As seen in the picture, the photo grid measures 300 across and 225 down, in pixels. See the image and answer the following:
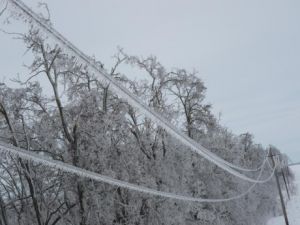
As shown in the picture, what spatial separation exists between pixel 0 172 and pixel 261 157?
5194 centimetres

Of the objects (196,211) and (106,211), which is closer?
(106,211)

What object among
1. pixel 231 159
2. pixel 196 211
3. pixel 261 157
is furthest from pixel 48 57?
pixel 261 157

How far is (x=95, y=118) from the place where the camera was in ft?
53.0

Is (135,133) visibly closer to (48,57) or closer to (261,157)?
(48,57)

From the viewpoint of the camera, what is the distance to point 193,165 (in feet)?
81.0

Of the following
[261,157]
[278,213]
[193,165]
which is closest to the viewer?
[193,165]

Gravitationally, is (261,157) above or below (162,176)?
above

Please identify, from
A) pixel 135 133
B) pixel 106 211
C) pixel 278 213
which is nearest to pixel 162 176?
pixel 135 133

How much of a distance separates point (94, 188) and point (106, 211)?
1555 mm

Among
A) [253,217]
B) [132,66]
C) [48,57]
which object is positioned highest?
[132,66]

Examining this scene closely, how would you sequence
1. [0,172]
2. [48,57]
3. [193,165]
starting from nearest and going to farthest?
[48,57] < [0,172] < [193,165]

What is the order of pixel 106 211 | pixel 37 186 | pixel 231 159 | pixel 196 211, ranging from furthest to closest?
pixel 231 159 < pixel 196 211 < pixel 37 186 < pixel 106 211

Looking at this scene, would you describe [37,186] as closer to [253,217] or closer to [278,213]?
[253,217]

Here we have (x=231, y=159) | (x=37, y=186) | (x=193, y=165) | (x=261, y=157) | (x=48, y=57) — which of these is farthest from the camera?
(x=261, y=157)
